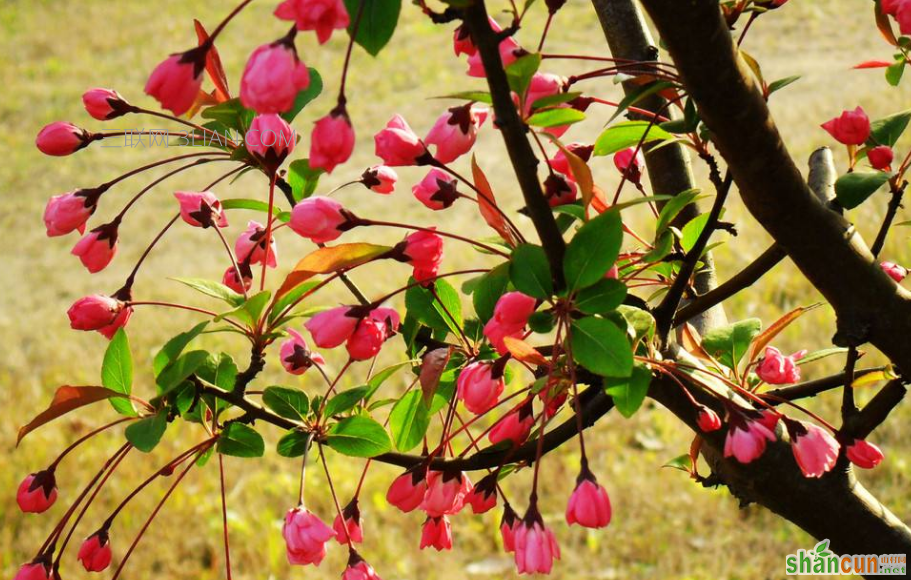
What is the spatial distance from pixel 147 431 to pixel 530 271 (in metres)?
0.32

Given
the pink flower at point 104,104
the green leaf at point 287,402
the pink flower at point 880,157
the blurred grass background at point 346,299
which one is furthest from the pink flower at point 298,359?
the blurred grass background at point 346,299

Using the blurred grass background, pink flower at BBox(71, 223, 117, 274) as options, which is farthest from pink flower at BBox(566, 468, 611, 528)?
the blurred grass background

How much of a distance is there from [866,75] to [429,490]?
4956mm

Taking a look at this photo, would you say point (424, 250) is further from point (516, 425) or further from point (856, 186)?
point (856, 186)

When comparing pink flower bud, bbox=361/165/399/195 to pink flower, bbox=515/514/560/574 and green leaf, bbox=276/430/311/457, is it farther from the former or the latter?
pink flower, bbox=515/514/560/574

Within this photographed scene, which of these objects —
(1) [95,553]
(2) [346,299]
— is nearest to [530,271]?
(1) [95,553]

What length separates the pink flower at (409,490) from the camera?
83cm

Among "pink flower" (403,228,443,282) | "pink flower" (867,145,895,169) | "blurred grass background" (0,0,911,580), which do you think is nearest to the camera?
"pink flower" (403,228,443,282)

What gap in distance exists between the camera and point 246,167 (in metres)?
0.89

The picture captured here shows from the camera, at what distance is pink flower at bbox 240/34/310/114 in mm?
553

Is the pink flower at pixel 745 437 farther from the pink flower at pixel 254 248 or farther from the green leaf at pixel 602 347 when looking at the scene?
the pink flower at pixel 254 248

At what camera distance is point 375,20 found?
1.89ft

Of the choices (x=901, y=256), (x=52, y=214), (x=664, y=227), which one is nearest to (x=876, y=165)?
(x=664, y=227)

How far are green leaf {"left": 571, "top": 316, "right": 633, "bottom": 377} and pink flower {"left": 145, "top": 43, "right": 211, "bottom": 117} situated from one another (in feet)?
0.95
